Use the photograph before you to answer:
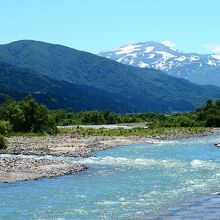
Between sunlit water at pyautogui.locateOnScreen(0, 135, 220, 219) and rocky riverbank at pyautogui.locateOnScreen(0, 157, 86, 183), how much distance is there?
2166 mm

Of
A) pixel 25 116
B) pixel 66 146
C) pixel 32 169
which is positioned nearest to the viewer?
pixel 32 169

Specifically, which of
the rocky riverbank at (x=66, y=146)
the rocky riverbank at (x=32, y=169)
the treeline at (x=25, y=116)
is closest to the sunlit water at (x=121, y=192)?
the rocky riverbank at (x=32, y=169)

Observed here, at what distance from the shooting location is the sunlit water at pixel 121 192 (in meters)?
42.5

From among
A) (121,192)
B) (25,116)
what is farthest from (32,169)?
(25,116)

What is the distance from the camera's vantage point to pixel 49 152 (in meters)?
90.9

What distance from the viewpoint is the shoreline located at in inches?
2469

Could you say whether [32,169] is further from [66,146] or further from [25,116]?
[25,116]

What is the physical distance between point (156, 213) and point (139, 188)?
11.8m

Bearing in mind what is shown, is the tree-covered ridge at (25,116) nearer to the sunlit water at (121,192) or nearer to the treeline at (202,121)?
the treeline at (202,121)

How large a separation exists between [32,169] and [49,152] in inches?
1000

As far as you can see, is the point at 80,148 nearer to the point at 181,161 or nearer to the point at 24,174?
the point at 181,161

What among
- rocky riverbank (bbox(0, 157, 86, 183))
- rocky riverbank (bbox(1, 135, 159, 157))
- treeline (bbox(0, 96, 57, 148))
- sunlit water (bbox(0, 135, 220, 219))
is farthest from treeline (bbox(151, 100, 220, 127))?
rocky riverbank (bbox(0, 157, 86, 183))

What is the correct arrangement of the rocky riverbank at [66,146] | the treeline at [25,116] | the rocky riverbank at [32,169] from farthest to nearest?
the treeline at [25,116] < the rocky riverbank at [66,146] < the rocky riverbank at [32,169]

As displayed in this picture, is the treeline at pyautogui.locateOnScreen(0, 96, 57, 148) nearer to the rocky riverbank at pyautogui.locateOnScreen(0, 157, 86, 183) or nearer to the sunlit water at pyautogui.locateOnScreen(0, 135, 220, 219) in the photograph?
the sunlit water at pyautogui.locateOnScreen(0, 135, 220, 219)
